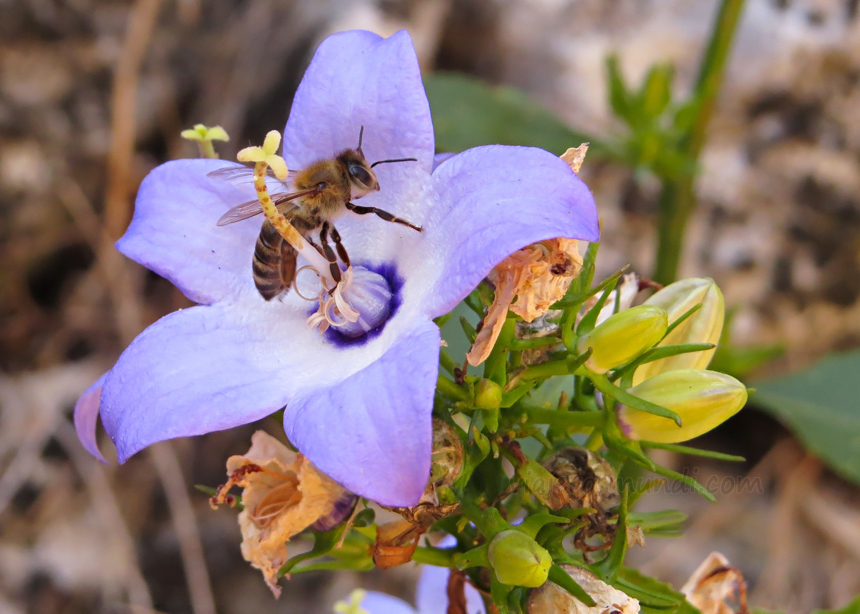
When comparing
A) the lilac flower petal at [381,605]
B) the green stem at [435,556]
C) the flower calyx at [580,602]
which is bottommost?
the lilac flower petal at [381,605]

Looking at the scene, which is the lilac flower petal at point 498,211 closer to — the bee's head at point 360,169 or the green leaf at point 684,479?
the bee's head at point 360,169

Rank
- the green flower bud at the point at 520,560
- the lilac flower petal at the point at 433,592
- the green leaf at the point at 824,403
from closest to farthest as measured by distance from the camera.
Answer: the green flower bud at the point at 520,560, the lilac flower petal at the point at 433,592, the green leaf at the point at 824,403

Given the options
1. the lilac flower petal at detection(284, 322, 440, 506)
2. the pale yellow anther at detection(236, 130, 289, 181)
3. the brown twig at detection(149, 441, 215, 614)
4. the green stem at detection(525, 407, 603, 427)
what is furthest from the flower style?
the brown twig at detection(149, 441, 215, 614)

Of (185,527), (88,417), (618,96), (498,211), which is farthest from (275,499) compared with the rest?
(185,527)

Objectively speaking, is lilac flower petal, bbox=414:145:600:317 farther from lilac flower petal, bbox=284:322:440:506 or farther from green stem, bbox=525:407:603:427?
green stem, bbox=525:407:603:427

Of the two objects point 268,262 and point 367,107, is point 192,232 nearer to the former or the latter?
point 268,262

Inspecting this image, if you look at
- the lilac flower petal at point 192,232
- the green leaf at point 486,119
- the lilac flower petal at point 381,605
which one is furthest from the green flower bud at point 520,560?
the green leaf at point 486,119
